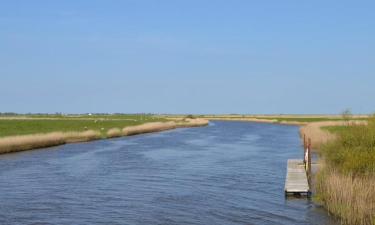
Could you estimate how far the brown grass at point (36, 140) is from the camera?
41.0m

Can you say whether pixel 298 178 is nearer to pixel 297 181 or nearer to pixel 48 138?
pixel 297 181

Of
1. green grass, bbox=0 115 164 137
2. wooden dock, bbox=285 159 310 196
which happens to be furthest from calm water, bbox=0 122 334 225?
green grass, bbox=0 115 164 137

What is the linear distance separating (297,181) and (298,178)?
648 millimetres

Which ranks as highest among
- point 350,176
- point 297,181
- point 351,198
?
point 350,176

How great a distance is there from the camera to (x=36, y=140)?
1815 inches

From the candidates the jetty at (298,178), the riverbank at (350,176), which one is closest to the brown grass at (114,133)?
the jetty at (298,178)

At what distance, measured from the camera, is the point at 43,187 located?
2372cm

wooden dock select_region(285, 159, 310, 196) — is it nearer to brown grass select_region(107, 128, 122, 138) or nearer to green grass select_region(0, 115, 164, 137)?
green grass select_region(0, 115, 164, 137)

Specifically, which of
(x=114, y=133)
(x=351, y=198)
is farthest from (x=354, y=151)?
(x=114, y=133)

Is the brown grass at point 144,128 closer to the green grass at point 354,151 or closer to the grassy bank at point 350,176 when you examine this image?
the green grass at point 354,151

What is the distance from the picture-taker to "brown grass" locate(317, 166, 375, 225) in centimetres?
1530

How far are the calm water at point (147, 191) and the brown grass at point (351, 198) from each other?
0.59 metres

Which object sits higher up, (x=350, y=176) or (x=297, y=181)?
(x=350, y=176)

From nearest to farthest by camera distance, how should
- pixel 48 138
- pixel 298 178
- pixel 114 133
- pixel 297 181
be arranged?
pixel 297 181 < pixel 298 178 < pixel 48 138 < pixel 114 133
